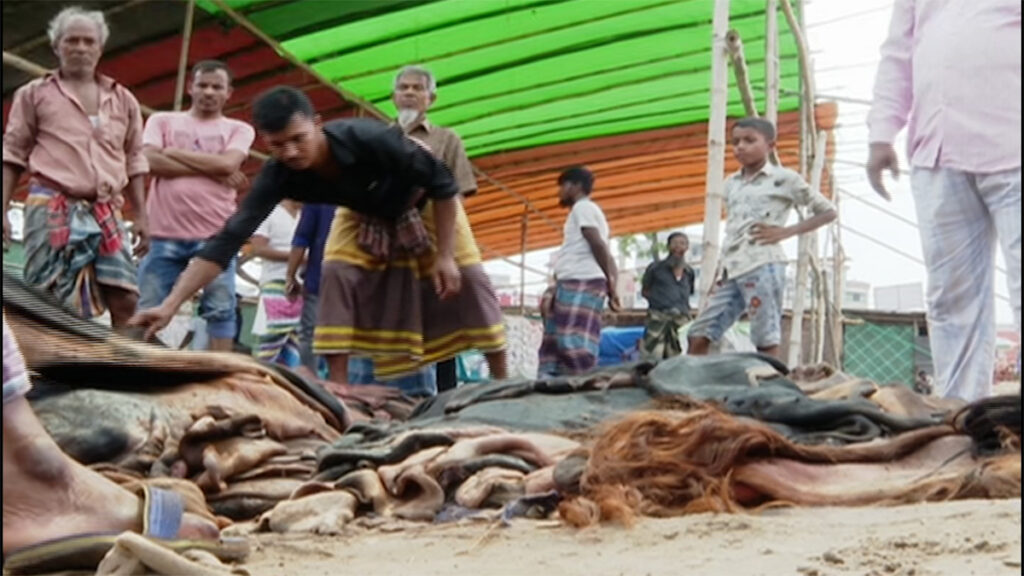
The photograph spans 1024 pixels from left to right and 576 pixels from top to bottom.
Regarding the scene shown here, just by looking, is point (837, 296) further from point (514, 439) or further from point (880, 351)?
point (514, 439)

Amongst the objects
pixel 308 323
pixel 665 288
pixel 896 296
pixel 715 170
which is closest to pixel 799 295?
pixel 665 288

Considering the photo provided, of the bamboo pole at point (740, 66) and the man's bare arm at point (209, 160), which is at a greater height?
the bamboo pole at point (740, 66)

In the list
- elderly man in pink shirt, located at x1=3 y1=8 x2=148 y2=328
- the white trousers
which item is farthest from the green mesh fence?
elderly man in pink shirt, located at x1=3 y1=8 x2=148 y2=328

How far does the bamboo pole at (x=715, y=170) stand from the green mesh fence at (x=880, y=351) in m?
7.49

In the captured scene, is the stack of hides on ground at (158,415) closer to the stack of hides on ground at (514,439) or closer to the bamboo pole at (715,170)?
the stack of hides on ground at (514,439)

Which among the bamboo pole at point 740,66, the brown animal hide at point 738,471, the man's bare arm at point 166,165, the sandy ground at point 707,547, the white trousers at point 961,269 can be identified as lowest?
the sandy ground at point 707,547

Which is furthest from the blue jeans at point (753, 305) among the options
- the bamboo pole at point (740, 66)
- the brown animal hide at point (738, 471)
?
the brown animal hide at point (738, 471)

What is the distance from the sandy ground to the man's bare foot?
0.25m

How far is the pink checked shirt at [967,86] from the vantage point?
3.12 m

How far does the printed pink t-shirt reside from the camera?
479cm

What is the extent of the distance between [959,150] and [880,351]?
10.2 meters

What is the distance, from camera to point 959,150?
3.19 meters

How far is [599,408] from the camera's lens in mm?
3160

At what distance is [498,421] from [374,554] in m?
1.02
